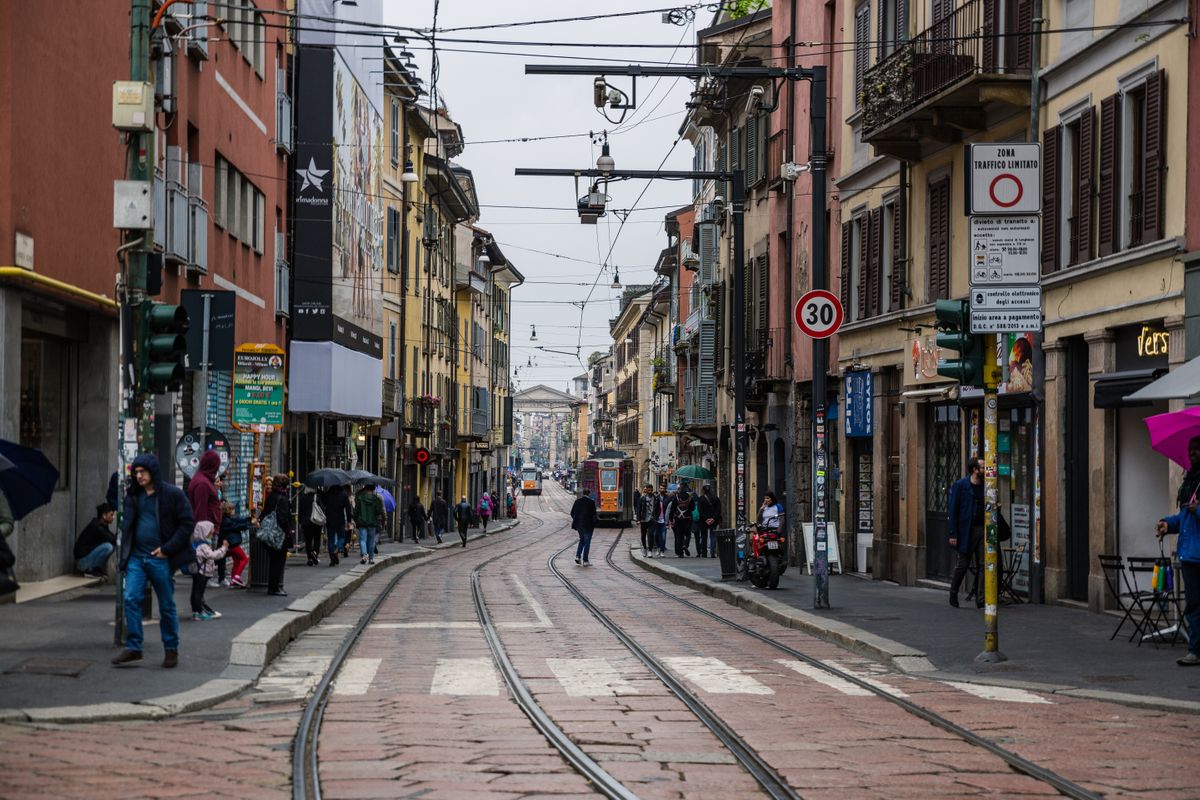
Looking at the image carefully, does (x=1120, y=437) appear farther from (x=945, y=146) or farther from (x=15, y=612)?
(x=15, y=612)

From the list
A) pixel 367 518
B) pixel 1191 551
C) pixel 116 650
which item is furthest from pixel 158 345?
pixel 367 518

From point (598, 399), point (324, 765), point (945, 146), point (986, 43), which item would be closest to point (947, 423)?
point (945, 146)

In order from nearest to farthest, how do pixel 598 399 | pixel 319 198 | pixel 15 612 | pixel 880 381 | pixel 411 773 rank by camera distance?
pixel 411 773 < pixel 15 612 < pixel 880 381 < pixel 319 198 < pixel 598 399

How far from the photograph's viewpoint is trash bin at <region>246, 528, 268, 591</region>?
22.5 meters

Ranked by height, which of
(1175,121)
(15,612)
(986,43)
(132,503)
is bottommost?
(15,612)

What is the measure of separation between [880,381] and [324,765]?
71.0 feet

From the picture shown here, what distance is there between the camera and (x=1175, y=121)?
18234 millimetres

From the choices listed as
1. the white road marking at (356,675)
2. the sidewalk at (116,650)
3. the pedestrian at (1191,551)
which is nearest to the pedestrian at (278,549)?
the sidewalk at (116,650)

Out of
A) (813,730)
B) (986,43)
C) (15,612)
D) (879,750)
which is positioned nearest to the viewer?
(879,750)

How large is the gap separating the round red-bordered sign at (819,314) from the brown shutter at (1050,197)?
282cm

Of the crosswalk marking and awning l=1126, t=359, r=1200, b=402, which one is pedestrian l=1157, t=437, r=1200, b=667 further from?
the crosswalk marking

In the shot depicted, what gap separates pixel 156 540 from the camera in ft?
45.3

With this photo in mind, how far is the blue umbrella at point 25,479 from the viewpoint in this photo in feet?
41.4

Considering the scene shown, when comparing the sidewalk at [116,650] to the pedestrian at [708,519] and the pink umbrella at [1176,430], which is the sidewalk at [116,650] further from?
the pedestrian at [708,519]
